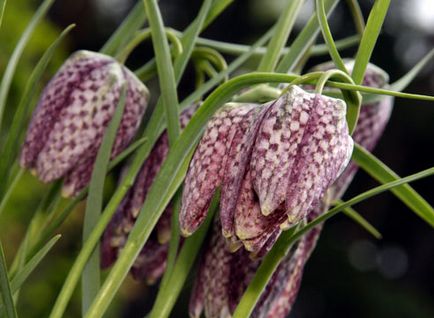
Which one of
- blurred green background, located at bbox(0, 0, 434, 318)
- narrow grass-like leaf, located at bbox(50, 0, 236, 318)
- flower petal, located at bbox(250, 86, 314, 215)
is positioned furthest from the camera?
blurred green background, located at bbox(0, 0, 434, 318)

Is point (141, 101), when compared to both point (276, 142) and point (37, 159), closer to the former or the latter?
point (37, 159)

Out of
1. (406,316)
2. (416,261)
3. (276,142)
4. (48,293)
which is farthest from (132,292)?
(276,142)

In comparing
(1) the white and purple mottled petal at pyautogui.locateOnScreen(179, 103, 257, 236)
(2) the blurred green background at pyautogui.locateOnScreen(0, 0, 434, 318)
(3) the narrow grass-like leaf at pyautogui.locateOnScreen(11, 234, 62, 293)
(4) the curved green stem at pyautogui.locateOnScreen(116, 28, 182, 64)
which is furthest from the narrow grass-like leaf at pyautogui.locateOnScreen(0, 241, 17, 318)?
(2) the blurred green background at pyautogui.locateOnScreen(0, 0, 434, 318)

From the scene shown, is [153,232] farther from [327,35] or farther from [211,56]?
[327,35]

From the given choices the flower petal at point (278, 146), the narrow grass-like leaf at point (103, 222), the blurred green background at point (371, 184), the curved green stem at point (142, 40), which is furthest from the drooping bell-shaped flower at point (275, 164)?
the blurred green background at point (371, 184)

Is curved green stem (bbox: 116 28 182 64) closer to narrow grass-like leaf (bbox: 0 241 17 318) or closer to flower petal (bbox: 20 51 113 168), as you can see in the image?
flower petal (bbox: 20 51 113 168)

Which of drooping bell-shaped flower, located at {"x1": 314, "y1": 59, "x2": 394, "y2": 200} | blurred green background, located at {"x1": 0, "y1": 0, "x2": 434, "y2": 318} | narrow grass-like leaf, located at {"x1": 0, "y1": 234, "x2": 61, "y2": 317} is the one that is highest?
drooping bell-shaped flower, located at {"x1": 314, "y1": 59, "x2": 394, "y2": 200}
